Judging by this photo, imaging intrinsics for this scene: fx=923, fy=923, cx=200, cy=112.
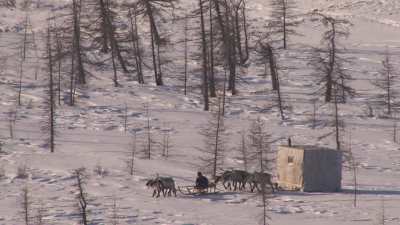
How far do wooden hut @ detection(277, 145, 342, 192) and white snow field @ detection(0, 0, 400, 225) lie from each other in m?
0.92

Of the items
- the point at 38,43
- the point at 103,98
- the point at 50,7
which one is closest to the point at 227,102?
the point at 103,98

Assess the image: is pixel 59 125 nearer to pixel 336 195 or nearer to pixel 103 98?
pixel 103 98

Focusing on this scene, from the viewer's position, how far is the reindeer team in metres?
26.0

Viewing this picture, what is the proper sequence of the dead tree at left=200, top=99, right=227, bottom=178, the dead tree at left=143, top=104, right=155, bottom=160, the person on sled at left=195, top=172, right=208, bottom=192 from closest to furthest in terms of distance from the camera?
the person on sled at left=195, top=172, right=208, bottom=192, the dead tree at left=200, top=99, right=227, bottom=178, the dead tree at left=143, top=104, right=155, bottom=160

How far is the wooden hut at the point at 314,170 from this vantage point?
2909 cm

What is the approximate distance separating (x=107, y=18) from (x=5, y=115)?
12238 mm

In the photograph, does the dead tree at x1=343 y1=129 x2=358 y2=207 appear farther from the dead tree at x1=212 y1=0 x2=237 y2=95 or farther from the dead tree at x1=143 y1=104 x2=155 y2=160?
the dead tree at x1=212 y1=0 x2=237 y2=95

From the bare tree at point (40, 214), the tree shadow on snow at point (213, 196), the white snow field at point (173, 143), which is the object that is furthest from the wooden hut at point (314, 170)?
the bare tree at point (40, 214)

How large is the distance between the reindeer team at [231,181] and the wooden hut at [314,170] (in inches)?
39.7

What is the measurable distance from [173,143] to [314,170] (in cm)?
755

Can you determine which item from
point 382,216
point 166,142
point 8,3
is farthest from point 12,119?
point 8,3

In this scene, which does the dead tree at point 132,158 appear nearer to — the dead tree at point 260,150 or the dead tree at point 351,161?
Answer: the dead tree at point 260,150

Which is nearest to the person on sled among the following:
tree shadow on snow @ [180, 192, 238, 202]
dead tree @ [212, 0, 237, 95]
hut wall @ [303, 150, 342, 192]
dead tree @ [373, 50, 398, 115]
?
tree shadow on snow @ [180, 192, 238, 202]

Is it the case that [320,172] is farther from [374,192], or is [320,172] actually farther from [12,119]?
[12,119]
